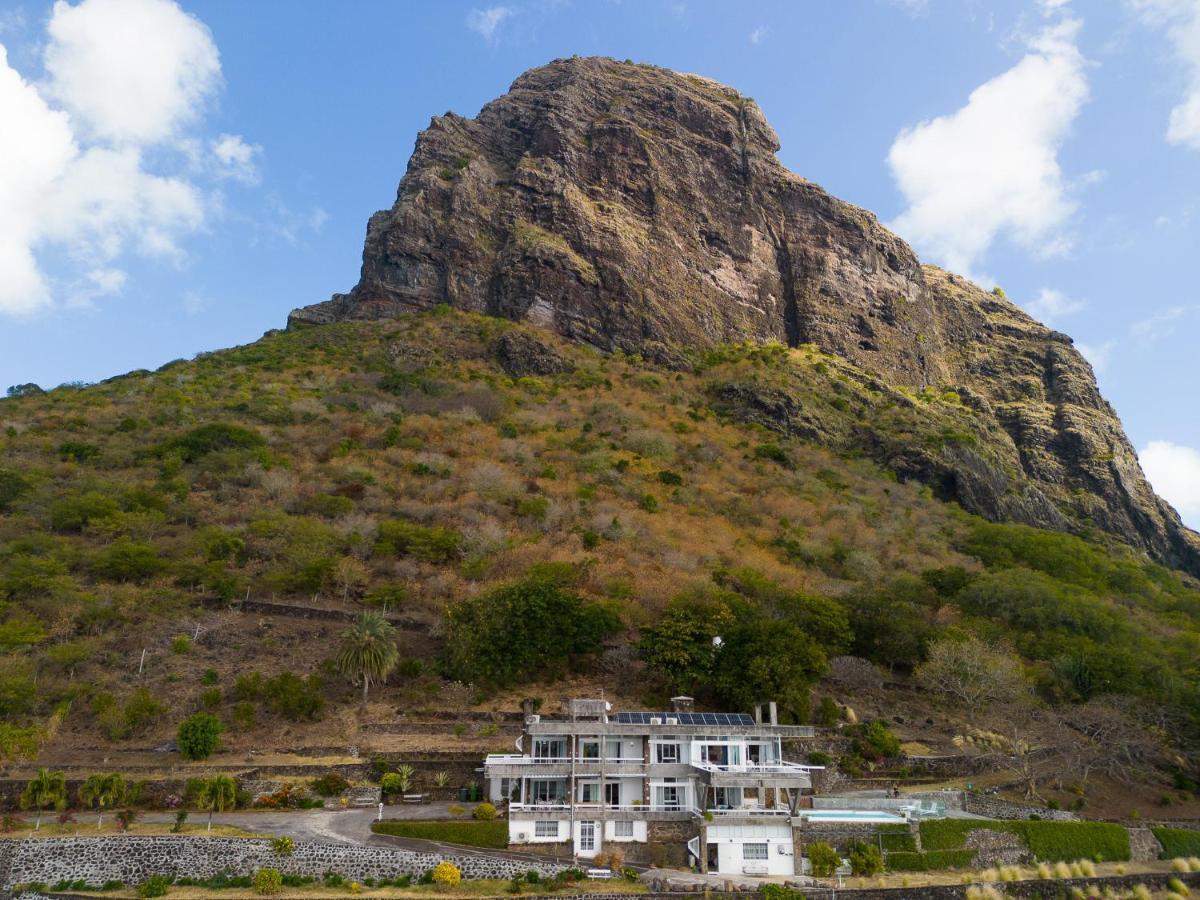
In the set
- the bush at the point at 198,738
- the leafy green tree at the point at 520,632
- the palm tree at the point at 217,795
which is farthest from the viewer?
the leafy green tree at the point at 520,632

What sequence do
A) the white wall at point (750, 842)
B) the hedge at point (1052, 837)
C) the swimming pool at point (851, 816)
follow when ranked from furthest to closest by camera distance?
1. the swimming pool at point (851, 816)
2. the hedge at point (1052, 837)
3. the white wall at point (750, 842)

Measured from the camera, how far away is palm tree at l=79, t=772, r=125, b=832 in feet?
111

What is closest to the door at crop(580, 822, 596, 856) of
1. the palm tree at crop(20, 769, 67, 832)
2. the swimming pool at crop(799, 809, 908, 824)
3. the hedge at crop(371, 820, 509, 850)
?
the hedge at crop(371, 820, 509, 850)

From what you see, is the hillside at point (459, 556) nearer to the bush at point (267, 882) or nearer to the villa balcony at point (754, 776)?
the villa balcony at point (754, 776)

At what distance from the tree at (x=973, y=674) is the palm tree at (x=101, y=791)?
1554 inches

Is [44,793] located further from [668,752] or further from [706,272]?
[706,272]

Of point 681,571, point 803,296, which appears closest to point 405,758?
point 681,571

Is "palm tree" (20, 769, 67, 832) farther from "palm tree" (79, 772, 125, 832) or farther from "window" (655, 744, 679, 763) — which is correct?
"window" (655, 744, 679, 763)

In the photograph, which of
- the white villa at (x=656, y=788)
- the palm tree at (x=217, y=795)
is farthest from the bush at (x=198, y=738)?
the white villa at (x=656, y=788)

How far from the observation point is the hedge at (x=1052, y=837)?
33.4m

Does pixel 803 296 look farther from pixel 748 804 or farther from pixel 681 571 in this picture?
pixel 748 804

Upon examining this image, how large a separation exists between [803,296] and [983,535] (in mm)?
51840

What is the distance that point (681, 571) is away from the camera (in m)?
59.9

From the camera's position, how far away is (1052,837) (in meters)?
34.7
